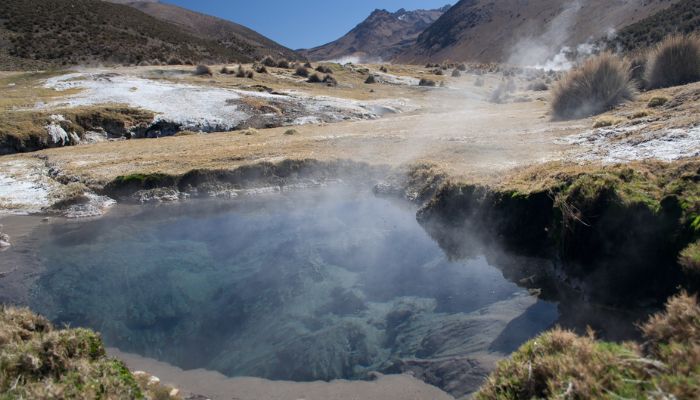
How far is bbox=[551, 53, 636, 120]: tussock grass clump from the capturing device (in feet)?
64.8

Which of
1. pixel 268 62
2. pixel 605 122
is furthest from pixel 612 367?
pixel 268 62

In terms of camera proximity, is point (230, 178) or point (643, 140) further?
point (230, 178)

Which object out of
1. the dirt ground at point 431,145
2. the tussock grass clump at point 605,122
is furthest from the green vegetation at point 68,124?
the tussock grass clump at point 605,122

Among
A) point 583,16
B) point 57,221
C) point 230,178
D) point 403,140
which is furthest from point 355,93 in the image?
point 583,16

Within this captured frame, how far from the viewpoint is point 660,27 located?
59.6 meters

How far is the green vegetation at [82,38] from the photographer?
187 feet

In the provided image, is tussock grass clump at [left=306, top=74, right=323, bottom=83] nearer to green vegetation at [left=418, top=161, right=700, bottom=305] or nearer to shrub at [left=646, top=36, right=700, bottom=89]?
shrub at [left=646, top=36, right=700, bottom=89]

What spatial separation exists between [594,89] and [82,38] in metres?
68.1

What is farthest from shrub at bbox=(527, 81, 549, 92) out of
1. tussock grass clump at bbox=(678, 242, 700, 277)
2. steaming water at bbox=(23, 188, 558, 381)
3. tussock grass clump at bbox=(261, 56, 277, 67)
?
tussock grass clump at bbox=(678, 242, 700, 277)

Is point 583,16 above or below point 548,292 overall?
above

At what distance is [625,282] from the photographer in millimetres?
7695

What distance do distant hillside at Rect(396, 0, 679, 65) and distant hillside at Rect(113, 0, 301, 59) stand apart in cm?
5507

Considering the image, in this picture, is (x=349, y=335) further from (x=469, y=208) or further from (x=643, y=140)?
(x=643, y=140)

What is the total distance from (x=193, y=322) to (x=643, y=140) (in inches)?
470
